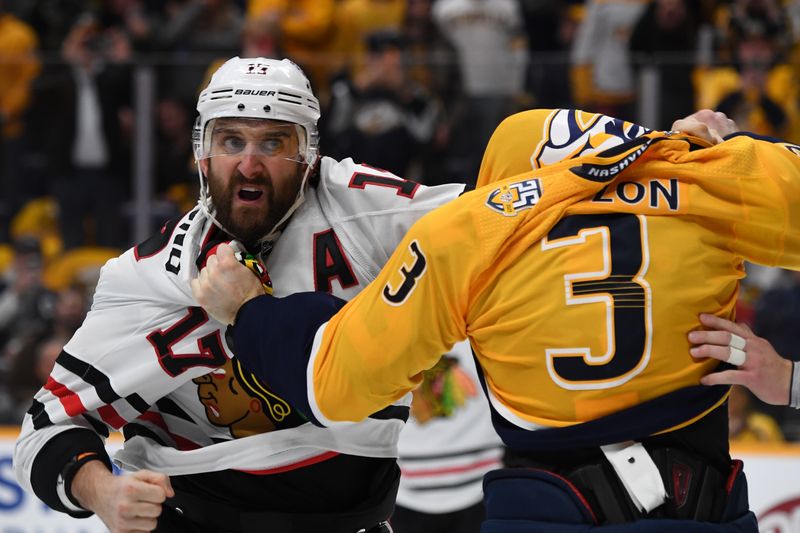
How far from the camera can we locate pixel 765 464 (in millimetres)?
4461

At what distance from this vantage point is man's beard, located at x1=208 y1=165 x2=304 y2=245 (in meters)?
2.63

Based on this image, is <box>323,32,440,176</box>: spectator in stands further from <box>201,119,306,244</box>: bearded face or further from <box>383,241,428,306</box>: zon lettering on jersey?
<box>383,241,428,306</box>: zon lettering on jersey

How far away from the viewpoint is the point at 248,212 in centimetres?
263

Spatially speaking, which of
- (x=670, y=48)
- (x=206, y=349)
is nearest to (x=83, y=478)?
(x=206, y=349)

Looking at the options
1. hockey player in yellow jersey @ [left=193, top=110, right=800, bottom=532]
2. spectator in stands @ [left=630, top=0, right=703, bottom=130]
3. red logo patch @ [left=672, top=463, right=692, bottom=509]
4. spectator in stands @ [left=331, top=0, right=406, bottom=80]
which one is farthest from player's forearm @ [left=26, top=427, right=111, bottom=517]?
spectator in stands @ [left=331, top=0, right=406, bottom=80]

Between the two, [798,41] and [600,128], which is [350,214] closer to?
[600,128]

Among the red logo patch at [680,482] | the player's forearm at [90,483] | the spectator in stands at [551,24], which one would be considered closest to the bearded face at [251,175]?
the player's forearm at [90,483]

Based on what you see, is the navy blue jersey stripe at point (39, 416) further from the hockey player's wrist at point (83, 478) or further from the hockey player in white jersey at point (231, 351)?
the hockey player's wrist at point (83, 478)

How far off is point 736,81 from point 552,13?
1.98m

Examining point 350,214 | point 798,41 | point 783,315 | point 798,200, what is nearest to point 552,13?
point 798,41

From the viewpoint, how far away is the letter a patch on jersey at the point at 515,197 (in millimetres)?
2102

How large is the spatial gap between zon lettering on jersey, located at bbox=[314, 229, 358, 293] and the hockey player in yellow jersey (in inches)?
18.3

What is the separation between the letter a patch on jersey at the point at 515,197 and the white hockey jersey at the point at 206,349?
0.59 meters

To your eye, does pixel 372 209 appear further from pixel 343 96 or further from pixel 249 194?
pixel 343 96
